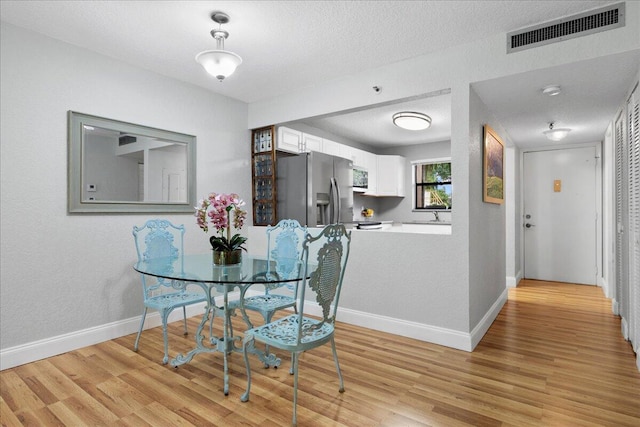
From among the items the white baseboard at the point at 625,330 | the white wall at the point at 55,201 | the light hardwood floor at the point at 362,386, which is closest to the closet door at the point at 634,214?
the white baseboard at the point at 625,330

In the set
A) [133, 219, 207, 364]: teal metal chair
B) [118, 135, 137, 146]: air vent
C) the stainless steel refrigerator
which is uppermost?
[118, 135, 137, 146]: air vent

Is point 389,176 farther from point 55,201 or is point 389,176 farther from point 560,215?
point 55,201

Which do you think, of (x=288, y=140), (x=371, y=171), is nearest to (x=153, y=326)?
(x=288, y=140)

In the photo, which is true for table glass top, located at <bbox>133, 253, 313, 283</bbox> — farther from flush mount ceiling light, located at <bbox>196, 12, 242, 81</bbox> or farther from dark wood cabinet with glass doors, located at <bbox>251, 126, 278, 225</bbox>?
A: dark wood cabinet with glass doors, located at <bbox>251, 126, 278, 225</bbox>

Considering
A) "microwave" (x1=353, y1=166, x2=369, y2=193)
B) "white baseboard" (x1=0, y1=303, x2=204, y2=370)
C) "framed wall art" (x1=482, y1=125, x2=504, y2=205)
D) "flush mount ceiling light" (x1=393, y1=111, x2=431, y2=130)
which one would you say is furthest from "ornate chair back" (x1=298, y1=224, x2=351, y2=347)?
"microwave" (x1=353, y1=166, x2=369, y2=193)

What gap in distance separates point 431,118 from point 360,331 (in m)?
3.05

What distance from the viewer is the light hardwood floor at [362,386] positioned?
Answer: 6.47 feet

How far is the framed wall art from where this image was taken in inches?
132

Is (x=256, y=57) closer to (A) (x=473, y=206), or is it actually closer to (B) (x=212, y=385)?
(A) (x=473, y=206)

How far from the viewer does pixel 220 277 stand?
7.06 feet

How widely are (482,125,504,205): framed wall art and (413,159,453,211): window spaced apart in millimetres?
2305

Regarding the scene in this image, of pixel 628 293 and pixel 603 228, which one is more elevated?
pixel 603 228

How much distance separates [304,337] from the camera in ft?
6.61

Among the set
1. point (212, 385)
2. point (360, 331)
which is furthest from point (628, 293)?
point (212, 385)
